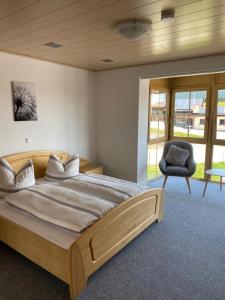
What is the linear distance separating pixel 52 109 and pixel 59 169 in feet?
3.75

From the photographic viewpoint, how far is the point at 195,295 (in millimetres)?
2002

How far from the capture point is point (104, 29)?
7.91ft

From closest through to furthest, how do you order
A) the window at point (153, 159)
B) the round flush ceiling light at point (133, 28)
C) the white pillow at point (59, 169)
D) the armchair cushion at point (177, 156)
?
the round flush ceiling light at point (133, 28), the white pillow at point (59, 169), the armchair cushion at point (177, 156), the window at point (153, 159)

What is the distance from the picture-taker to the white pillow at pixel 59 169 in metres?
3.62

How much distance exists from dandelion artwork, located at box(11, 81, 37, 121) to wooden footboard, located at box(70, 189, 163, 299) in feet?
7.31

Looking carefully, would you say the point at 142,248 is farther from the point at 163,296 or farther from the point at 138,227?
the point at 163,296

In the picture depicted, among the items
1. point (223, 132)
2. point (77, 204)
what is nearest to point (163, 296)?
point (77, 204)

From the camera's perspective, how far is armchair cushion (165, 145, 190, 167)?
4.64 meters

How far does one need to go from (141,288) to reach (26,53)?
3.35 meters

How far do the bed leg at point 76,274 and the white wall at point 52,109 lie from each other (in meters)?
2.21

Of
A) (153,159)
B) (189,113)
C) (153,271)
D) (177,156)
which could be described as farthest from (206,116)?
(153,271)

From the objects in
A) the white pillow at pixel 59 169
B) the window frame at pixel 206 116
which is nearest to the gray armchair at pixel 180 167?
the window frame at pixel 206 116

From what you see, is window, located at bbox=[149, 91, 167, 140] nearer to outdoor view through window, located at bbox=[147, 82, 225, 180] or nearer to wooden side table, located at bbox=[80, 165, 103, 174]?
outdoor view through window, located at bbox=[147, 82, 225, 180]

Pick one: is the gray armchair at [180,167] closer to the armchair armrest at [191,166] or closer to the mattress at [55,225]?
the armchair armrest at [191,166]
